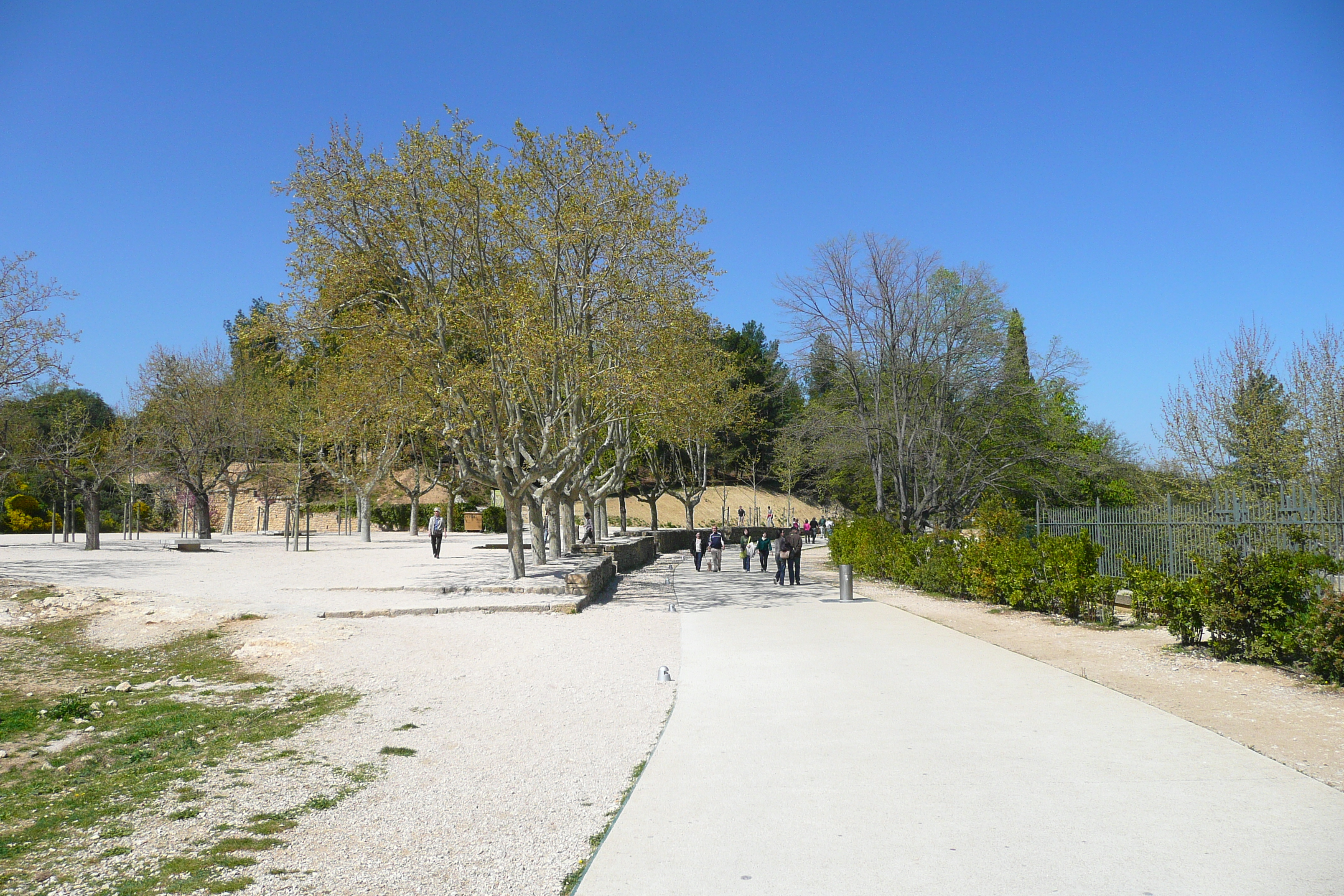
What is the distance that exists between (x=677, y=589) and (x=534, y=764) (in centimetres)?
1487

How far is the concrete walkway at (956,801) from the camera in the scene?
405 centimetres

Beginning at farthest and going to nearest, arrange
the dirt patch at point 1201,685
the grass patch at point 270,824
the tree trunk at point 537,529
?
the tree trunk at point 537,529 < the dirt patch at point 1201,685 < the grass patch at point 270,824

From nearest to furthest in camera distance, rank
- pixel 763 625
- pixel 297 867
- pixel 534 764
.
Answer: pixel 297 867 < pixel 534 764 < pixel 763 625

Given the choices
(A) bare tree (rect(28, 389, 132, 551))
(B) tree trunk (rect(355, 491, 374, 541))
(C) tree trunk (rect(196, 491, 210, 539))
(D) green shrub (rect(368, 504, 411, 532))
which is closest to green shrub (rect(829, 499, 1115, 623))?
(A) bare tree (rect(28, 389, 132, 551))

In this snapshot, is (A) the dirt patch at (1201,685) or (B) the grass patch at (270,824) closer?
(B) the grass patch at (270,824)

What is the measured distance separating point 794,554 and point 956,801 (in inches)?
704

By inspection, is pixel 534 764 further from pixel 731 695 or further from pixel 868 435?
pixel 868 435

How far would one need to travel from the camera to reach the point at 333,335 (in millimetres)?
20844

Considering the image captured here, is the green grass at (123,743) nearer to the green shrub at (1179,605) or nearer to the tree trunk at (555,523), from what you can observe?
the green shrub at (1179,605)

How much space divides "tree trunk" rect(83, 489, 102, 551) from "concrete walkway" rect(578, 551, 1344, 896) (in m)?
29.6

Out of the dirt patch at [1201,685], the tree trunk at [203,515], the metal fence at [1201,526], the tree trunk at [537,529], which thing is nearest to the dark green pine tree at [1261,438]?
the metal fence at [1201,526]

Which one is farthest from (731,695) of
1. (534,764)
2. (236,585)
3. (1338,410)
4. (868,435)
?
(868,435)

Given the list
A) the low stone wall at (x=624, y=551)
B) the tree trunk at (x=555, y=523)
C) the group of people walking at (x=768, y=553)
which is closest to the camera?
the group of people walking at (x=768, y=553)

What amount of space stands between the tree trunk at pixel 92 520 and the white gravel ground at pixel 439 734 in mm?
13891
